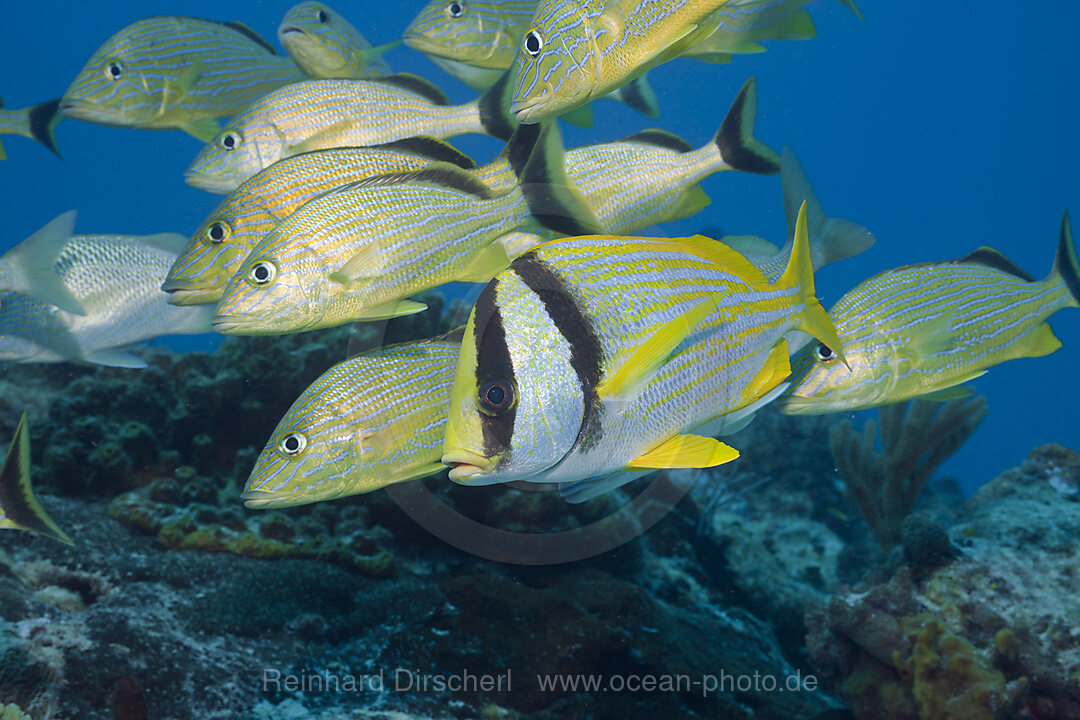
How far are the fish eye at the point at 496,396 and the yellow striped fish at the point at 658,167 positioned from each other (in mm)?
1583

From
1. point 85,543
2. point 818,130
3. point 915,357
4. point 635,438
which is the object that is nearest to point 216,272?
point 635,438

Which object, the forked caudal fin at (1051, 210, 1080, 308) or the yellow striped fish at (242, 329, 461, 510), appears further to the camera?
the forked caudal fin at (1051, 210, 1080, 308)

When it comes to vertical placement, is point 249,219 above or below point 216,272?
above

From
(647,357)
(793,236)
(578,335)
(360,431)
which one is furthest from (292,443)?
(793,236)

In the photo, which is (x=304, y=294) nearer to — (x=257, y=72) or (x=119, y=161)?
(x=257, y=72)

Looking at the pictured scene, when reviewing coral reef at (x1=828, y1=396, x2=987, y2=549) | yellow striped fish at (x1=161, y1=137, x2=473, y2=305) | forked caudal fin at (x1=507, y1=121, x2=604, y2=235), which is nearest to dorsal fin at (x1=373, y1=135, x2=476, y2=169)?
yellow striped fish at (x1=161, y1=137, x2=473, y2=305)

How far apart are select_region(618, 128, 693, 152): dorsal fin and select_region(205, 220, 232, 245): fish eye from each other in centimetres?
187

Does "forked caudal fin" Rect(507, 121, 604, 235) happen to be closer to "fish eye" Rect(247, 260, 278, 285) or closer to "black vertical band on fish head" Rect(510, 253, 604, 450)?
"black vertical band on fish head" Rect(510, 253, 604, 450)

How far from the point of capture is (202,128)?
3545 millimetres

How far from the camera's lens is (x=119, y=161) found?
73.2 m

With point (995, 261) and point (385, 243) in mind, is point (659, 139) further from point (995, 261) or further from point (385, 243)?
point (995, 261)

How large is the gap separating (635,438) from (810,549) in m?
7.52

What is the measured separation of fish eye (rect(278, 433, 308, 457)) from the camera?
208 centimetres

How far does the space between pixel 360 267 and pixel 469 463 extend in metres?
1.12
